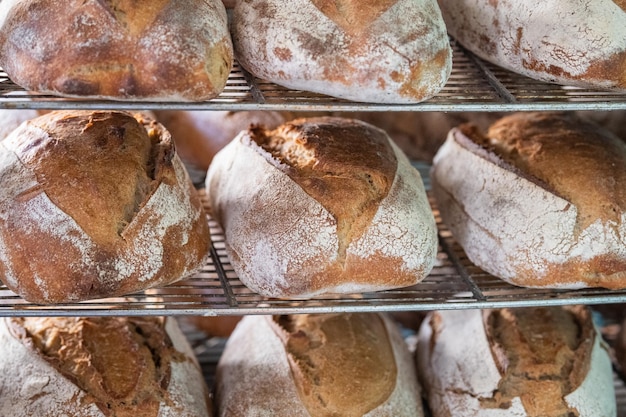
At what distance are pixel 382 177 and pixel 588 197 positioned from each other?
18.0 inches

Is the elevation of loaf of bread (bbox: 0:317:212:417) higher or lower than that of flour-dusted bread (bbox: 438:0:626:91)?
lower

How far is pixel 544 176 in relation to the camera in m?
1.64

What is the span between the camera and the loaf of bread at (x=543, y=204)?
1.57 metres

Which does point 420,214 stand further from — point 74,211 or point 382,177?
point 74,211

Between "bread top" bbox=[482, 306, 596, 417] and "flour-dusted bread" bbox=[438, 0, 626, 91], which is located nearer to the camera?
"flour-dusted bread" bbox=[438, 0, 626, 91]

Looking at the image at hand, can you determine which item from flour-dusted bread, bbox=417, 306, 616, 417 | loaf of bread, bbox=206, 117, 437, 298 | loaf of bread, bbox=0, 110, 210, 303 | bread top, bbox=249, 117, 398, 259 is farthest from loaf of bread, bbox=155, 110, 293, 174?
flour-dusted bread, bbox=417, 306, 616, 417

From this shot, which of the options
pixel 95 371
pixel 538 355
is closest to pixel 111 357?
pixel 95 371

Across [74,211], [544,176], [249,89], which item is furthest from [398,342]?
[74,211]

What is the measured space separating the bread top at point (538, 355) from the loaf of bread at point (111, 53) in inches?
37.8

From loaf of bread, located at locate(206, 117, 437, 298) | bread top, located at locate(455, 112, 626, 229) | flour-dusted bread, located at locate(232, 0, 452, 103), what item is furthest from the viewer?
bread top, located at locate(455, 112, 626, 229)

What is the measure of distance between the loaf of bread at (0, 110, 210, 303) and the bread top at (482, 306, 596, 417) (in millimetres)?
775

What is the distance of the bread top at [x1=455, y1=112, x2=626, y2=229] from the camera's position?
1596 mm

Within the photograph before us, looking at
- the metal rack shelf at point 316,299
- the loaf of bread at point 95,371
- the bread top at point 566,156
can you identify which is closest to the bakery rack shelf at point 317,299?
the metal rack shelf at point 316,299

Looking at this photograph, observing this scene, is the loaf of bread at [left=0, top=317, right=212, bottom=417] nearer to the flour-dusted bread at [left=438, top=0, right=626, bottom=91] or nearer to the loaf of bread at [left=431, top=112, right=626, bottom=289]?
the loaf of bread at [left=431, top=112, right=626, bottom=289]
